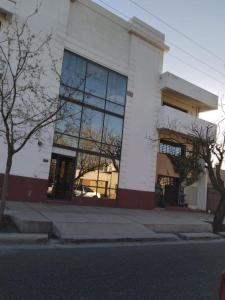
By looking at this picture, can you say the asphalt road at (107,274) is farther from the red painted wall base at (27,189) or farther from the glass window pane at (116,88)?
the glass window pane at (116,88)

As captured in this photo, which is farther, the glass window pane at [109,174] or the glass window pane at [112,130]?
the glass window pane at [112,130]

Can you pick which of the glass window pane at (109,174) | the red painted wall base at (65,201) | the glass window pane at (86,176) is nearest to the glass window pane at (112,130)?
the glass window pane at (109,174)

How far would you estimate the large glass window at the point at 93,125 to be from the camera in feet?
70.1

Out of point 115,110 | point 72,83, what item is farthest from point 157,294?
point 115,110

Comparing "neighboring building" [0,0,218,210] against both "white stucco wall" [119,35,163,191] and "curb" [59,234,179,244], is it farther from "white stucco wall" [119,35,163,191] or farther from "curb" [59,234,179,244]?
"curb" [59,234,179,244]

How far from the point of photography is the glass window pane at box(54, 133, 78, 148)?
68.1 ft

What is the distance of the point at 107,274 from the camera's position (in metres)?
7.71

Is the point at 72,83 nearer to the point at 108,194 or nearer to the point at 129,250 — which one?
the point at 108,194

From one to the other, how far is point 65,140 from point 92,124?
2.03 m

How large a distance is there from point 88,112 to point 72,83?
179cm

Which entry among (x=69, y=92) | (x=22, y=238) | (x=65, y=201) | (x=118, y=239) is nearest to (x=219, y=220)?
(x=118, y=239)

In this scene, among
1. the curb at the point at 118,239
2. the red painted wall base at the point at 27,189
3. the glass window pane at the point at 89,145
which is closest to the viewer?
the curb at the point at 118,239

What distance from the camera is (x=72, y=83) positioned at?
70.6ft

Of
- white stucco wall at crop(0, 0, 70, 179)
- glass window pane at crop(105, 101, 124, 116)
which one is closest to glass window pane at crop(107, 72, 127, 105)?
glass window pane at crop(105, 101, 124, 116)
